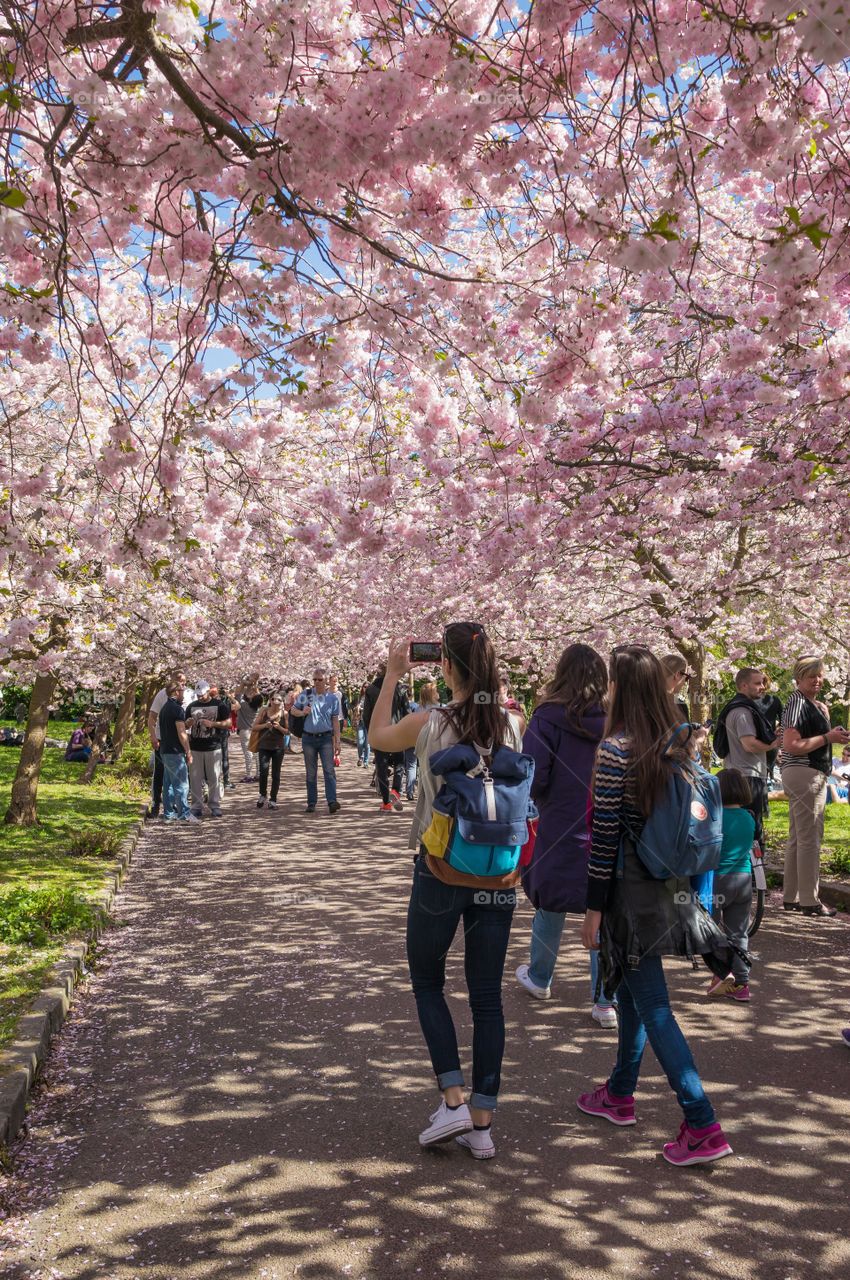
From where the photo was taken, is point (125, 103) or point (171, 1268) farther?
point (125, 103)

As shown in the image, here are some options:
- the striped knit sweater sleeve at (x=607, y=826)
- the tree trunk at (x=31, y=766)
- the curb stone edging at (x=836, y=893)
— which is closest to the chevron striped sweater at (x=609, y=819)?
the striped knit sweater sleeve at (x=607, y=826)

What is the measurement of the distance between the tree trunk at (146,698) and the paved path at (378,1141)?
21.4m

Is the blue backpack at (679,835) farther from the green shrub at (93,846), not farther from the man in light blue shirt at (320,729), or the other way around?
the man in light blue shirt at (320,729)

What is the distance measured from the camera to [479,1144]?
3818 millimetres

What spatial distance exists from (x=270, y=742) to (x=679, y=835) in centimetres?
1261

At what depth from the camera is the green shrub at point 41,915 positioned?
6.83m

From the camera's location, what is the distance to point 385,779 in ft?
53.7

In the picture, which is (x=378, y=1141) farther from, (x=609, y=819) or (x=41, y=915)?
(x=41, y=915)

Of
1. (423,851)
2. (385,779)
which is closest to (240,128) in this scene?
(423,851)

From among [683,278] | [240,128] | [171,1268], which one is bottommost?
[171,1268]

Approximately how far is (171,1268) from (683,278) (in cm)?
758

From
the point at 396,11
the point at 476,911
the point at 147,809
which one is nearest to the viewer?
the point at 476,911

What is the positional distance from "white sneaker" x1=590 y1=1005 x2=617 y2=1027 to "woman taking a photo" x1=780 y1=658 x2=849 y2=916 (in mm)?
3298

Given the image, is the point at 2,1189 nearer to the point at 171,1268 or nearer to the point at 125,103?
the point at 171,1268
